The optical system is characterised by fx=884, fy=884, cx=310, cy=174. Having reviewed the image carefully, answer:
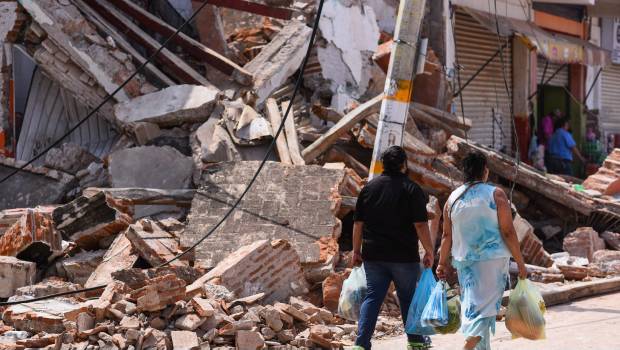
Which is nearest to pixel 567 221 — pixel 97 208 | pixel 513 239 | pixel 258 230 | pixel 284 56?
pixel 284 56

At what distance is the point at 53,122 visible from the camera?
12547mm

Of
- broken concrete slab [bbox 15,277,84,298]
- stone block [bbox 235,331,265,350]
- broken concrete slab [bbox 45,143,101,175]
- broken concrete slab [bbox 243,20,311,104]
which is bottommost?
stone block [bbox 235,331,265,350]

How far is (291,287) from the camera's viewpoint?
7.95m

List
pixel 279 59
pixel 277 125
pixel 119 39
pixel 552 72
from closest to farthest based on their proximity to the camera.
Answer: pixel 277 125
pixel 119 39
pixel 279 59
pixel 552 72

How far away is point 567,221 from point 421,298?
744 centimetres

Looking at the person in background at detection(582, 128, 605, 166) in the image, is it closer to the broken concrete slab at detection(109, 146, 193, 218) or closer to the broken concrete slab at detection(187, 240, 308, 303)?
the broken concrete slab at detection(109, 146, 193, 218)

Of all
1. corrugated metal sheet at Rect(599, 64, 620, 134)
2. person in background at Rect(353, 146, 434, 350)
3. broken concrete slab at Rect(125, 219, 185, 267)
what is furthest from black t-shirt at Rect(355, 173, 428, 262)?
corrugated metal sheet at Rect(599, 64, 620, 134)

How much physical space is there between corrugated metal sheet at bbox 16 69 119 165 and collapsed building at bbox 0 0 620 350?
0.08 feet

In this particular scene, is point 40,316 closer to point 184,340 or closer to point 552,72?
point 184,340

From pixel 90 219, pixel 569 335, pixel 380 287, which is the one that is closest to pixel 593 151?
pixel 569 335

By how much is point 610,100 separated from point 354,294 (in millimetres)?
20183

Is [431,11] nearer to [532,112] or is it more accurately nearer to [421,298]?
[532,112]

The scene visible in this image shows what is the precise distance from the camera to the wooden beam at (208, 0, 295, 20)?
43.8 feet

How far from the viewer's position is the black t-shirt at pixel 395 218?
5.86 meters
